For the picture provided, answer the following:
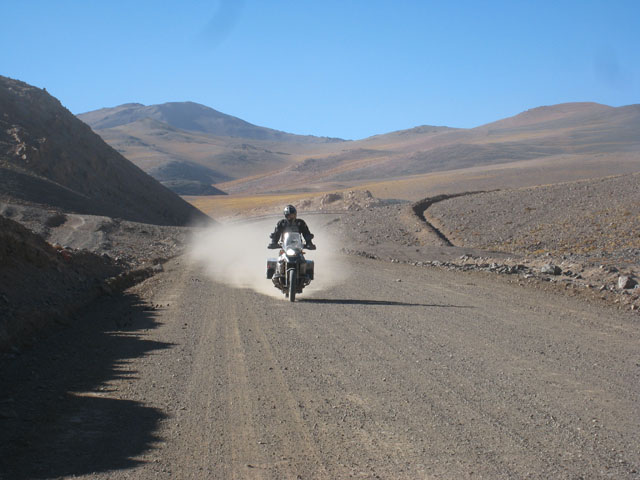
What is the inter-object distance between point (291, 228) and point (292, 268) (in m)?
1.55

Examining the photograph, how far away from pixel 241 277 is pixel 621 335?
1263 cm

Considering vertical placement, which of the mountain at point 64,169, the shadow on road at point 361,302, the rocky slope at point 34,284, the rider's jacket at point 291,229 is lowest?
the shadow on road at point 361,302

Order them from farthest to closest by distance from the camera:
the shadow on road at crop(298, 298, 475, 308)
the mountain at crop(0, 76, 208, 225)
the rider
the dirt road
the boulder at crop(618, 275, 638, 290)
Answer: the mountain at crop(0, 76, 208, 225) < the rider < the boulder at crop(618, 275, 638, 290) < the shadow on road at crop(298, 298, 475, 308) < the dirt road

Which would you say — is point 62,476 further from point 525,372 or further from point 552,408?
point 525,372

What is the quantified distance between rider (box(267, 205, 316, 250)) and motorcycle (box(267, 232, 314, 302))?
23cm

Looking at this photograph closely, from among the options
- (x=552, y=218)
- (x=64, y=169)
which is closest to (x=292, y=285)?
(x=552, y=218)

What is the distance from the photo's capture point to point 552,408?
6.64 m

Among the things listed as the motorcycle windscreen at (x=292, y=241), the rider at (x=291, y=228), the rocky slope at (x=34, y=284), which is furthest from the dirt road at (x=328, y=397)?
the rider at (x=291, y=228)

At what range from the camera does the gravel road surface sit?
17.4 feet

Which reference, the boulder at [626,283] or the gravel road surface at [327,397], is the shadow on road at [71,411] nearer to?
the gravel road surface at [327,397]

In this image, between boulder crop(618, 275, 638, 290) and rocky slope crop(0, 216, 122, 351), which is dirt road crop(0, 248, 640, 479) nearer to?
rocky slope crop(0, 216, 122, 351)

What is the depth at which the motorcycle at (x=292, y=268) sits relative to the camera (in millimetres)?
15136

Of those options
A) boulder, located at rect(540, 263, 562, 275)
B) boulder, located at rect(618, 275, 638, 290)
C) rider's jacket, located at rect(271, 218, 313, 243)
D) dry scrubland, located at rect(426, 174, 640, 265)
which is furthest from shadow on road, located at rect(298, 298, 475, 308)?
dry scrubland, located at rect(426, 174, 640, 265)

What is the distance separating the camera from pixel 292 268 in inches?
598
